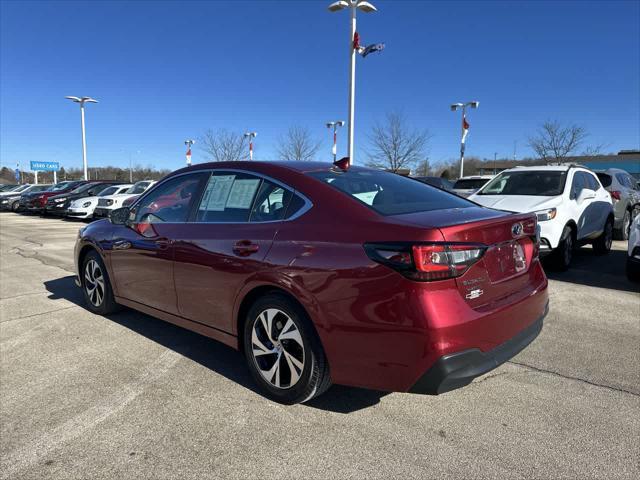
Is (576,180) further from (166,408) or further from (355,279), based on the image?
(166,408)

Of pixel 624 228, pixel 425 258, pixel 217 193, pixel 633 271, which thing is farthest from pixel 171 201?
pixel 624 228

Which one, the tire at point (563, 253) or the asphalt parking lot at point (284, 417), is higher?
the tire at point (563, 253)

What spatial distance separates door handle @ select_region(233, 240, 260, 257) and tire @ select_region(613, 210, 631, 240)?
10.5 m

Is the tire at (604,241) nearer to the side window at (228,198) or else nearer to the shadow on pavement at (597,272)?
the shadow on pavement at (597,272)

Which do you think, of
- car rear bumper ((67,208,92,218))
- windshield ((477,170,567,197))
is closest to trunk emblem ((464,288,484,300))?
windshield ((477,170,567,197))

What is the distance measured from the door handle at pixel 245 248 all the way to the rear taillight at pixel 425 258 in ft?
2.93

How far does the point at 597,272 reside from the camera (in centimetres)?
725

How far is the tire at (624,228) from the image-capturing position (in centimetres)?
1068

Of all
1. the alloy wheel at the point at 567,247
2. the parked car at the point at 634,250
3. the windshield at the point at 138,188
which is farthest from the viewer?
the windshield at the point at 138,188

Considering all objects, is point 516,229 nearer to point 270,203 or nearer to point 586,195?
point 270,203

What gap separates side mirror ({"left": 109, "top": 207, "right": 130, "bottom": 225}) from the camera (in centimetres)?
452

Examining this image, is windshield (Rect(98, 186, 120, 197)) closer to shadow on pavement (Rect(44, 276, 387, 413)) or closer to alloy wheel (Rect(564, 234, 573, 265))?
shadow on pavement (Rect(44, 276, 387, 413))

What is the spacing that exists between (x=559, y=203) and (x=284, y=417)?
226 inches

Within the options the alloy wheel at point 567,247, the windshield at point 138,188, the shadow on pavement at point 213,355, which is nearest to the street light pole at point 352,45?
the windshield at point 138,188
